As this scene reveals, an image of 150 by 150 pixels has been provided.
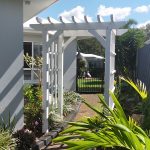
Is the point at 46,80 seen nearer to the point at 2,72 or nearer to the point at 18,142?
the point at 2,72

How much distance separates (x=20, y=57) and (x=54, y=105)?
2540 mm

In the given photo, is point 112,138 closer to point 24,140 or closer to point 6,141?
point 6,141

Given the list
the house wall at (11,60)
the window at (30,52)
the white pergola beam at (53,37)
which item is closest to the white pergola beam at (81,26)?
the white pergola beam at (53,37)

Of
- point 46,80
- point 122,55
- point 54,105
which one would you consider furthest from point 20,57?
point 122,55

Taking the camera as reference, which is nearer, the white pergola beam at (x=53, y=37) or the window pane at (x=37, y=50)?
the white pergola beam at (x=53, y=37)

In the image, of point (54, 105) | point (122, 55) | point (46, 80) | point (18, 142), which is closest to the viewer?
point (18, 142)

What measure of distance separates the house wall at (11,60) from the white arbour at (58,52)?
2.60 feet

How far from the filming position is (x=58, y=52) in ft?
33.5

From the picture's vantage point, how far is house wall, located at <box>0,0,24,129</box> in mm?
7992

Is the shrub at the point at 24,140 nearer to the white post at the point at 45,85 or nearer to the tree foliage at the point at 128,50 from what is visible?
the white post at the point at 45,85

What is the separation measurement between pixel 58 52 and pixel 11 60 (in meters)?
2.35

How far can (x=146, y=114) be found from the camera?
289 inches

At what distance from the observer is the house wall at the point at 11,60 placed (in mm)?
7992

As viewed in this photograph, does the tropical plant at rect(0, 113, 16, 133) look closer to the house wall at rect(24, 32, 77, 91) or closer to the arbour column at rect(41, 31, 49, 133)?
the arbour column at rect(41, 31, 49, 133)
